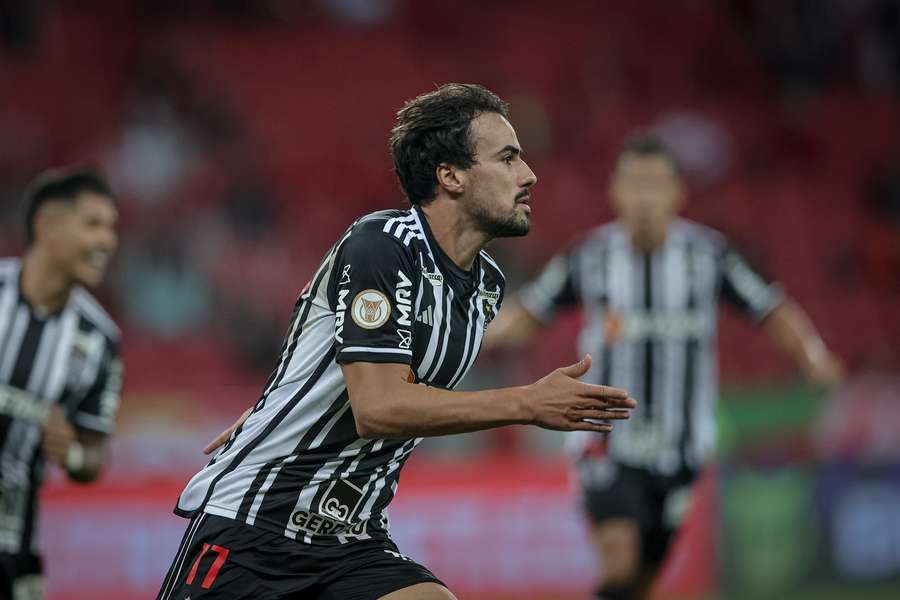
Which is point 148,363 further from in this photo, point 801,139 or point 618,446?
point 801,139

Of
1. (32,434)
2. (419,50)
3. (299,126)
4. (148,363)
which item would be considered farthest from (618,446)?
(419,50)

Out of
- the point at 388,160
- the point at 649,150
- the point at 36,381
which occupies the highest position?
the point at 388,160

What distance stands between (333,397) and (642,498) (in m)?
3.28

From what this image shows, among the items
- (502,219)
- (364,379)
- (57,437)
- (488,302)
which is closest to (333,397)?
(364,379)

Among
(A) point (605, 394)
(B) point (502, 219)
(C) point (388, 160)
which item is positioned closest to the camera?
(A) point (605, 394)

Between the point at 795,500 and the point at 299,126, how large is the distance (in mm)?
7348

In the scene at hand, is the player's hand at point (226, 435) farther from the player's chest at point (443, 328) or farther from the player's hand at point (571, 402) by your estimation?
the player's hand at point (571, 402)

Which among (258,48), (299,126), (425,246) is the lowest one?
(425,246)

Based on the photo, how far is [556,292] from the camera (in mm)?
7020

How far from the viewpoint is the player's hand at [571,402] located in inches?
133

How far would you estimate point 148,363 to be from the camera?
10.9 m

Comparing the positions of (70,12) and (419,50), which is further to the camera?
(419,50)

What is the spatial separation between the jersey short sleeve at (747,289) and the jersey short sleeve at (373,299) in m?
3.54

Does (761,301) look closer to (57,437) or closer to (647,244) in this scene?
(647,244)
